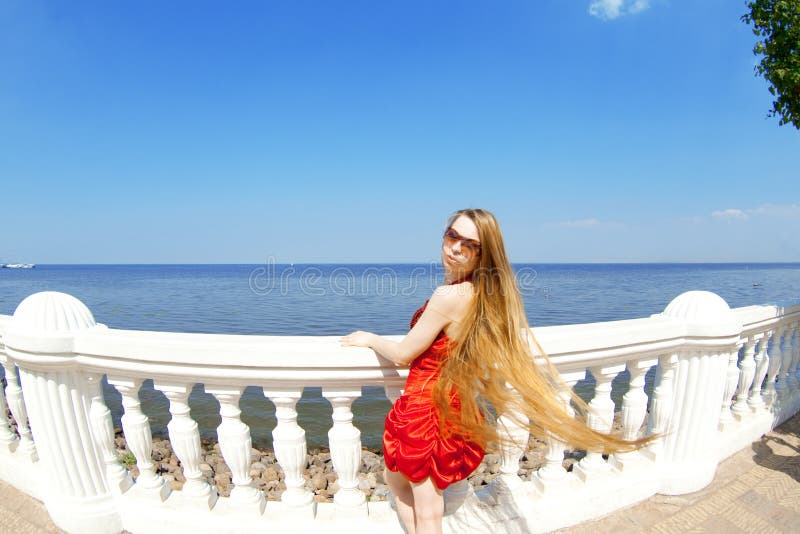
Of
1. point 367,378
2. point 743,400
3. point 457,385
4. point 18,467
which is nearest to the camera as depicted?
point 457,385

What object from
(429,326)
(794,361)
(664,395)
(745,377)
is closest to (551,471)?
(664,395)

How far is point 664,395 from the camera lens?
2.70 metres

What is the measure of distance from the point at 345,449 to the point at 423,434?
527mm

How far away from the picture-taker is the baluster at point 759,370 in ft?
11.9

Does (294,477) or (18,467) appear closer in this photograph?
(294,477)

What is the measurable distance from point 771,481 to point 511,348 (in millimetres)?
2795

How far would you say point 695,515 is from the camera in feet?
8.58

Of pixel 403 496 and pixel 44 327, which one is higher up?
pixel 44 327

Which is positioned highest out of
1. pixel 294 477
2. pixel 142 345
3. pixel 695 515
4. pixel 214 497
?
pixel 142 345

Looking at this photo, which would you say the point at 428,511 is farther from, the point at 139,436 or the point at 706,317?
the point at 706,317

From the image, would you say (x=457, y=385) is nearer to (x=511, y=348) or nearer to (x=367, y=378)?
(x=511, y=348)

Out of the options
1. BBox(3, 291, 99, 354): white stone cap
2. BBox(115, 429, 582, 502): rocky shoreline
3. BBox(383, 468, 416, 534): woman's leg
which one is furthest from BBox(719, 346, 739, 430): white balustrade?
BBox(3, 291, 99, 354): white stone cap

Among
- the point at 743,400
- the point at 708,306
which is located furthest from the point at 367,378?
the point at 743,400

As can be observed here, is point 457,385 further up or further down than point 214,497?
further up
